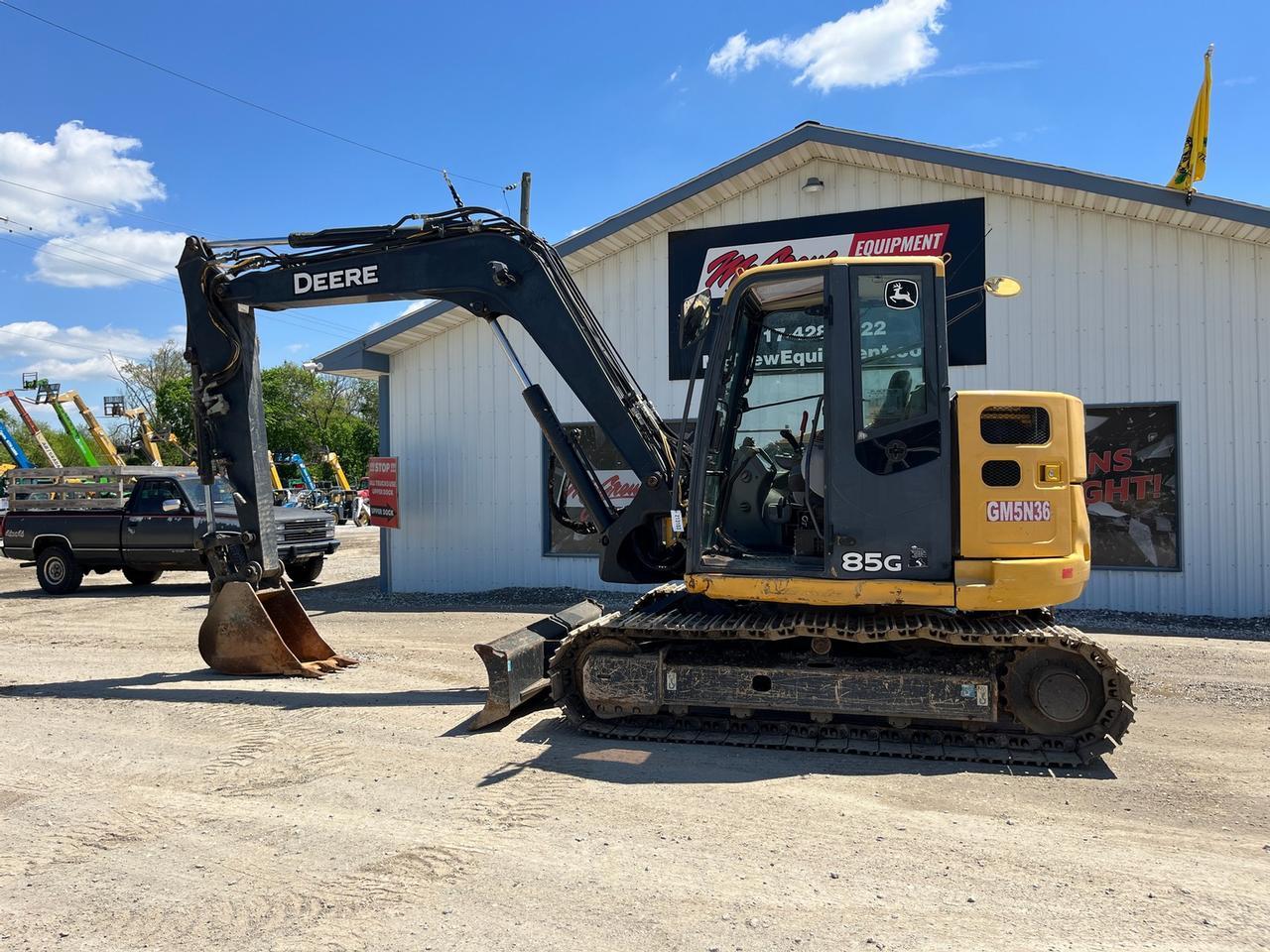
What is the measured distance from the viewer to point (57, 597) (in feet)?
53.7

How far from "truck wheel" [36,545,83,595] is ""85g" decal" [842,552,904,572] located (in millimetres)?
16143

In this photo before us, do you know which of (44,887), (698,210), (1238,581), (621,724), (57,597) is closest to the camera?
(44,887)

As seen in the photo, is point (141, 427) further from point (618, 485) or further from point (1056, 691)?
point (1056, 691)

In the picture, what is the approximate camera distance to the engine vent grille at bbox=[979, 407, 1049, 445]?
18.7 feet

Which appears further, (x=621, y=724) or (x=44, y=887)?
(x=621, y=724)

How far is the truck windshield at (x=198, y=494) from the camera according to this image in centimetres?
1664

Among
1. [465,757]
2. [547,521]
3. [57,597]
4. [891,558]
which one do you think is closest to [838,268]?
[891,558]

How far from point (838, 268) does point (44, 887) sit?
5184 mm

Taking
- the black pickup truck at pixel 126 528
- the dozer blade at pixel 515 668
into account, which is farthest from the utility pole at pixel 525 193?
the dozer blade at pixel 515 668

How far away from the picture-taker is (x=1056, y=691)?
5.61m

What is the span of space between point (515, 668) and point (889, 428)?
3.02m

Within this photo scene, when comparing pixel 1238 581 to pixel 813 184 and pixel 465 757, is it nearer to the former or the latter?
pixel 813 184

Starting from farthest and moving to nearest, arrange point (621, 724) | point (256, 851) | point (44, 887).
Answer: point (621, 724)
point (256, 851)
point (44, 887)

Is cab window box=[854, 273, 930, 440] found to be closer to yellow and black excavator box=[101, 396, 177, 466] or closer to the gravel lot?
the gravel lot
